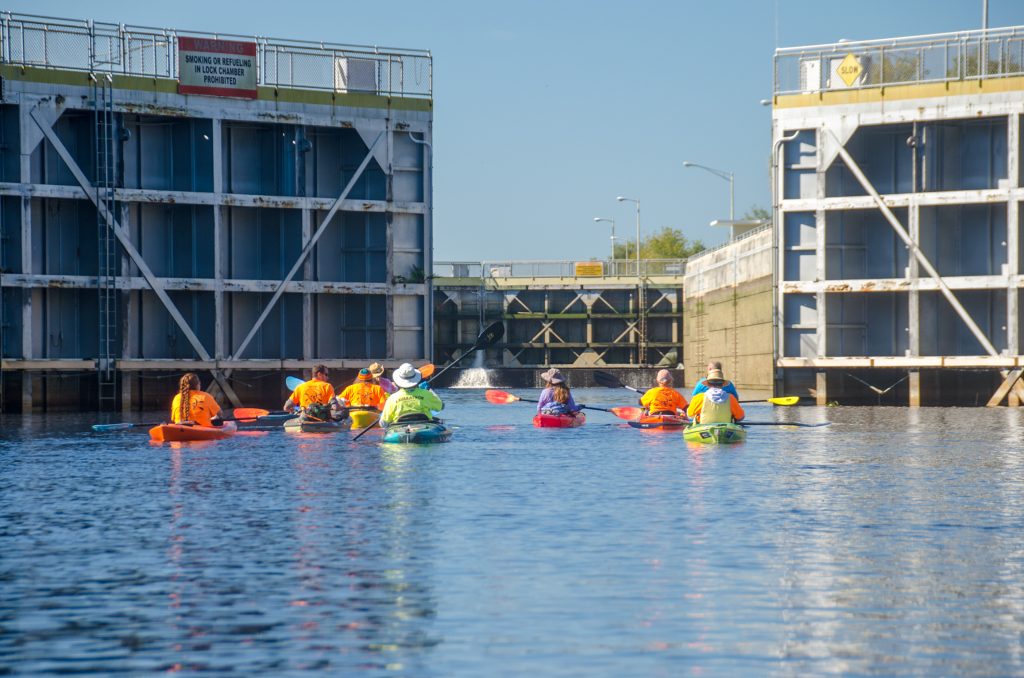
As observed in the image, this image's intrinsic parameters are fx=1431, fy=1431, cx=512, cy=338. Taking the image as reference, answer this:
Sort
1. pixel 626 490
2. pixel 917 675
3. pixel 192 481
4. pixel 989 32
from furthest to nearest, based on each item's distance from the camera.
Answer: pixel 989 32 < pixel 192 481 < pixel 626 490 < pixel 917 675

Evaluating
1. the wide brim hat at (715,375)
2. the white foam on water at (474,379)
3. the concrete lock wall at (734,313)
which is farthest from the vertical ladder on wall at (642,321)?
the wide brim hat at (715,375)

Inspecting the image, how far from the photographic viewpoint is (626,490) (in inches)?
879

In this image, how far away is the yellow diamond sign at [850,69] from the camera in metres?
51.5

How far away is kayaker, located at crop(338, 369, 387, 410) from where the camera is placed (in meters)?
37.0

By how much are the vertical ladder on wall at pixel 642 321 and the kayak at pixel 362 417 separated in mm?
45470

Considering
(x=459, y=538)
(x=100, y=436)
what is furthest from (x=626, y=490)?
(x=100, y=436)

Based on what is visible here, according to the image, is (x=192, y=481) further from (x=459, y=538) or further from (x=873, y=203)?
(x=873, y=203)

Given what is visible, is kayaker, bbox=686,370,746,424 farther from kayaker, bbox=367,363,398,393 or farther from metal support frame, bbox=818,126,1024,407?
metal support frame, bbox=818,126,1024,407

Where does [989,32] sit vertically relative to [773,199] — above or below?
above

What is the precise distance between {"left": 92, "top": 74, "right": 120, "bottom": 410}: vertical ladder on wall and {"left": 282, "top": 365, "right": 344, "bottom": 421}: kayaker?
14963 millimetres

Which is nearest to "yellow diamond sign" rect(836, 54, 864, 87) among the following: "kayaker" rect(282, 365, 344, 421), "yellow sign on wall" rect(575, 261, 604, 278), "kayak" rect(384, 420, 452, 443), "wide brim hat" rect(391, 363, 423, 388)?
"kayaker" rect(282, 365, 344, 421)

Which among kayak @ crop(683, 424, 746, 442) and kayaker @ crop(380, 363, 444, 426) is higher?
kayaker @ crop(380, 363, 444, 426)

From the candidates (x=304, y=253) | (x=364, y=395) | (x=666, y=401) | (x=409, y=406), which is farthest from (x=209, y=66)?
(x=666, y=401)

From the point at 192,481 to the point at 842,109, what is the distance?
33.6m
